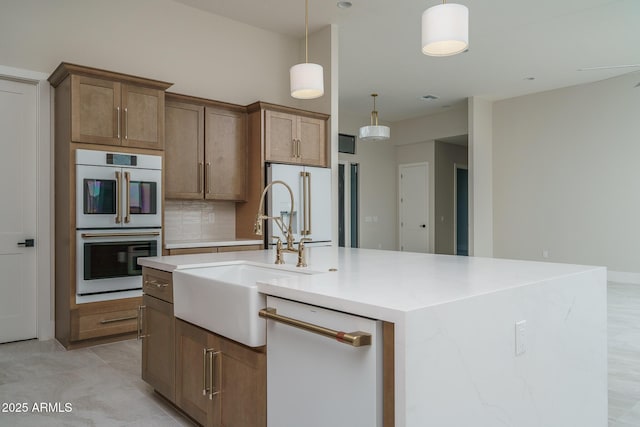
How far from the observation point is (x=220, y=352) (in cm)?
189

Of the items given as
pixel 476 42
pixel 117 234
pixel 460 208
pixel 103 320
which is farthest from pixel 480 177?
pixel 103 320

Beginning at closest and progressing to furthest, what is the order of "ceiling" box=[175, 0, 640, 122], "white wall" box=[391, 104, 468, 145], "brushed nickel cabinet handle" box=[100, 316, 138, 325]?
1. "brushed nickel cabinet handle" box=[100, 316, 138, 325]
2. "ceiling" box=[175, 0, 640, 122]
3. "white wall" box=[391, 104, 468, 145]

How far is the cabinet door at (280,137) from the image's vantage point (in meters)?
4.70

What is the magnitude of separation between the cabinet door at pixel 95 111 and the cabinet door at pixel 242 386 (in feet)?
8.17

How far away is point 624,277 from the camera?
265 inches

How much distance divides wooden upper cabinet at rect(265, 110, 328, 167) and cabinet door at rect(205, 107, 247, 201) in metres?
0.35

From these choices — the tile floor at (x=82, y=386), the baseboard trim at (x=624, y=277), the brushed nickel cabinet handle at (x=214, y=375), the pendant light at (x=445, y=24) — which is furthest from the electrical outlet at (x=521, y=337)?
the baseboard trim at (x=624, y=277)

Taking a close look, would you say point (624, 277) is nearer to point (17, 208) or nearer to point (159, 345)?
point (159, 345)

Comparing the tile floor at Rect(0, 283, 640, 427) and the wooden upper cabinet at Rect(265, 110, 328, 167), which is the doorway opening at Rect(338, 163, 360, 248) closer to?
the wooden upper cabinet at Rect(265, 110, 328, 167)

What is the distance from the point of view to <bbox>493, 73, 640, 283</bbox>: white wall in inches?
265

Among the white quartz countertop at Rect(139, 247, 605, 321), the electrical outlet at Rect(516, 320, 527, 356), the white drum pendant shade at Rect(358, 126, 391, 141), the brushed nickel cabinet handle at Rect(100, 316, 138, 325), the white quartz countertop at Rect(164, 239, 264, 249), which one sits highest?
the white drum pendant shade at Rect(358, 126, 391, 141)

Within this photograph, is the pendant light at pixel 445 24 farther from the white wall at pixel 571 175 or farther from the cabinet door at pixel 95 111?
the white wall at pixel 571 175

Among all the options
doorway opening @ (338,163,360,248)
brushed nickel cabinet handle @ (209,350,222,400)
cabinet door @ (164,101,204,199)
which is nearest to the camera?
brushed nickel cabinet handle @ (209,350,222,400)

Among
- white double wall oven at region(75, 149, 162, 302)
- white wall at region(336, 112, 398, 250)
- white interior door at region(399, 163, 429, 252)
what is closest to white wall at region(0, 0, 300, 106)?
white double wall oven at region(75, 149, 162, 302)
